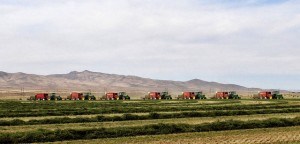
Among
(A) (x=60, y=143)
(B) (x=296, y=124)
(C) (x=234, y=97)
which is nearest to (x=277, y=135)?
(B) (x=296, y=124)

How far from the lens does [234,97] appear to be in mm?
87688

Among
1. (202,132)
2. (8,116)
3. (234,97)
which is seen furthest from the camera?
(234,97)

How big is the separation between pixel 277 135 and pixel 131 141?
29.4 feet

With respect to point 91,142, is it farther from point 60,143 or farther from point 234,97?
point 234,97

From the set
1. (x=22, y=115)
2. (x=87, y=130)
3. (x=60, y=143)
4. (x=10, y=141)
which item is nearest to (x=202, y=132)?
(x=87, y=130)

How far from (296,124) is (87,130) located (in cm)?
1628

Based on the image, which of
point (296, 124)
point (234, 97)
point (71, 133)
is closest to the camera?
point (71, 133)

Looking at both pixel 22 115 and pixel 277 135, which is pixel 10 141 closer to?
pixel 277 135

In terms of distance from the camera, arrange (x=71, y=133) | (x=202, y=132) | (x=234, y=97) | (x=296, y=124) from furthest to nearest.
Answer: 1. (x=234, y=97)
2. (x=296, y=124)
3. (x=202, y=132)
4. (x=71, y=133)

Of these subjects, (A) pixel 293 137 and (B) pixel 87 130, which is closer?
(A) pixel 293 137

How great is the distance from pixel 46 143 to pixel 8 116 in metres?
18.9

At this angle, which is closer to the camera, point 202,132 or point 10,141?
point 10,141

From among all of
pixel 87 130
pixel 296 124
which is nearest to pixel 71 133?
pixel 87 130

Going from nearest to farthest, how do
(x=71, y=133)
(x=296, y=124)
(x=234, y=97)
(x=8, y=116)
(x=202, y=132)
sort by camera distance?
(x=71, y=133) → (x=202, y=132) → (x=296, y=124) → (x=8, y=116) → (x=234, y=97)
